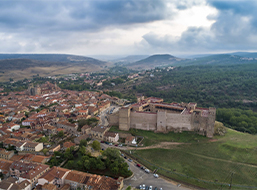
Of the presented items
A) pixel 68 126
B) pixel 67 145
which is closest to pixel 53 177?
pixel 67 145

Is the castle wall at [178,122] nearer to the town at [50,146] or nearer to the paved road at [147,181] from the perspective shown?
the town at [50,146]

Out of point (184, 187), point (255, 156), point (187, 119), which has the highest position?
point (187, 119)

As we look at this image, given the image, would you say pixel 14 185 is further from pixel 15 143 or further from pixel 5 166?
pixel 15 143

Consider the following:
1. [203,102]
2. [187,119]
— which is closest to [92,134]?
[187,119]

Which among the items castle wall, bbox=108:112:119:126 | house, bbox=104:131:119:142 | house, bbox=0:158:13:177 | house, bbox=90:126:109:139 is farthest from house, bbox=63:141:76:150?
castle wall, bbox=108:112:119:126

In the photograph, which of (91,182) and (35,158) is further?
(35,158)

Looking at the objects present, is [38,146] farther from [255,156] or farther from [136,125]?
[255,156]
